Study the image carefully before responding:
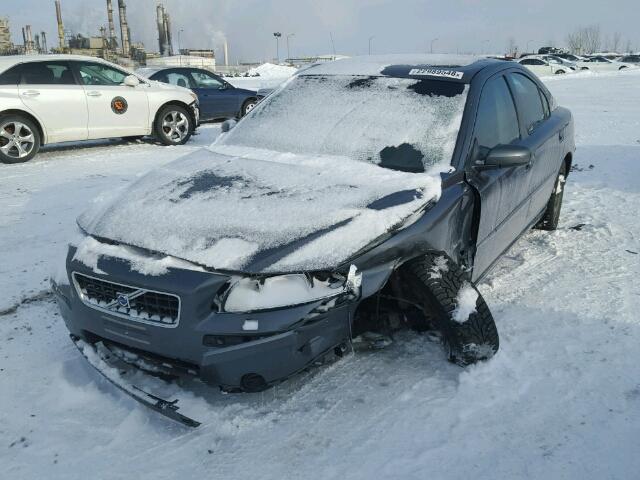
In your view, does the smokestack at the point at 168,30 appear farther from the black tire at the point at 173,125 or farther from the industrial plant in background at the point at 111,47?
the black tire at the point at 173,125

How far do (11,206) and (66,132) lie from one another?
286 centimetres

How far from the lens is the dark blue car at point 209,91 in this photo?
1178cm

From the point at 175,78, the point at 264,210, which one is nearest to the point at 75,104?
the point at 175,78

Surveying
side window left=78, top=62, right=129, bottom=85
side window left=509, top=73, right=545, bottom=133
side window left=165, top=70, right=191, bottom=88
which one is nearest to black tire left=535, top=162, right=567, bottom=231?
side window left=509, top=73, right=545, bottom=133

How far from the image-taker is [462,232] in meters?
3.06

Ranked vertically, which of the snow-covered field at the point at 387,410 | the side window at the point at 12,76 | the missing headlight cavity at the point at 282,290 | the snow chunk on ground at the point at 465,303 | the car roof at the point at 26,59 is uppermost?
the car roof at the point at 26,59

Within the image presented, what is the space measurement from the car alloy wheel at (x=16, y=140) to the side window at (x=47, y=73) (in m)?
0.66

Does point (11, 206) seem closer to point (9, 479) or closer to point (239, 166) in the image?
point (239, 166)

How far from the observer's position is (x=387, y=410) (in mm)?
2525

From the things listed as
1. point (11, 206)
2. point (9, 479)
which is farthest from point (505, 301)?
point (11, 206)

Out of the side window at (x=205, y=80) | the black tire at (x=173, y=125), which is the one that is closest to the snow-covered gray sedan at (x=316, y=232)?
the black tire at (x=173, y=125)

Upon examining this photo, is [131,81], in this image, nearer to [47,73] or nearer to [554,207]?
[47,73]

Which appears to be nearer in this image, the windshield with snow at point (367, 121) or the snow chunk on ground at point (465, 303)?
the snow chunk on ground at point (465, 303)

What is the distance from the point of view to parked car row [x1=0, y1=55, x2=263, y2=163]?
7.85 meters
